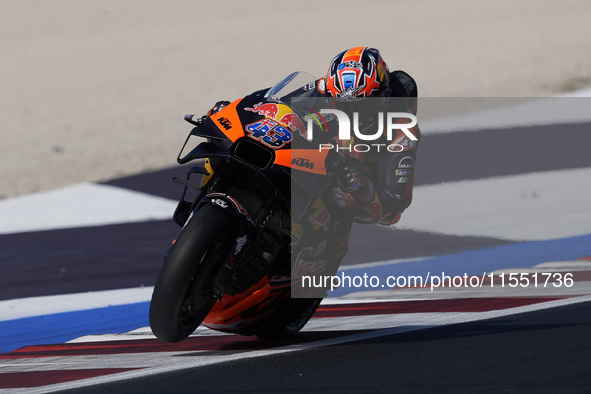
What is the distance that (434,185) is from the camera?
11008 mm

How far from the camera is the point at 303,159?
4.80m

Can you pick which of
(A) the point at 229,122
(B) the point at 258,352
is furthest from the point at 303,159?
(B) the point at 258,352

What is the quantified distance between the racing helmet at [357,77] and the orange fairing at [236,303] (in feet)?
3.39

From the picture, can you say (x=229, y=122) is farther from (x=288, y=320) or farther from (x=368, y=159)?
(x=288, y=320)

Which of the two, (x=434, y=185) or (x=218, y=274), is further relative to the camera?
(x=434, y=185)

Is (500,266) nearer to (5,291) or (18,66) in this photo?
(5,291)

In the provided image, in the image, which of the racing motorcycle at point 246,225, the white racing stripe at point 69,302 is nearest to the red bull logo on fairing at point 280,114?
the racing motorcycle at point 246,225

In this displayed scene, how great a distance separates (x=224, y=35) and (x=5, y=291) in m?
18.9

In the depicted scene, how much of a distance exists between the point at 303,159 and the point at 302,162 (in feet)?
0.05

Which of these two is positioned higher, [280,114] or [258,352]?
[280,114]

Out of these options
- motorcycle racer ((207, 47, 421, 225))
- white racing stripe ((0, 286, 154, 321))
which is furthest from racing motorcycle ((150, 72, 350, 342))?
white racing stripe ((0, 286, 154, 321))

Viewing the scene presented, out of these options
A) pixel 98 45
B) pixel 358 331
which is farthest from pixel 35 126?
pixel 358 331

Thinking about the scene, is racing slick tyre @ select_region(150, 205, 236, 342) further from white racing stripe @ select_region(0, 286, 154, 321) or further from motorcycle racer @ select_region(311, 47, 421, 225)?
white racing stripe @ select_region(0, 286, 154, 321)

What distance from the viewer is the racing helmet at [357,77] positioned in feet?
17.2
